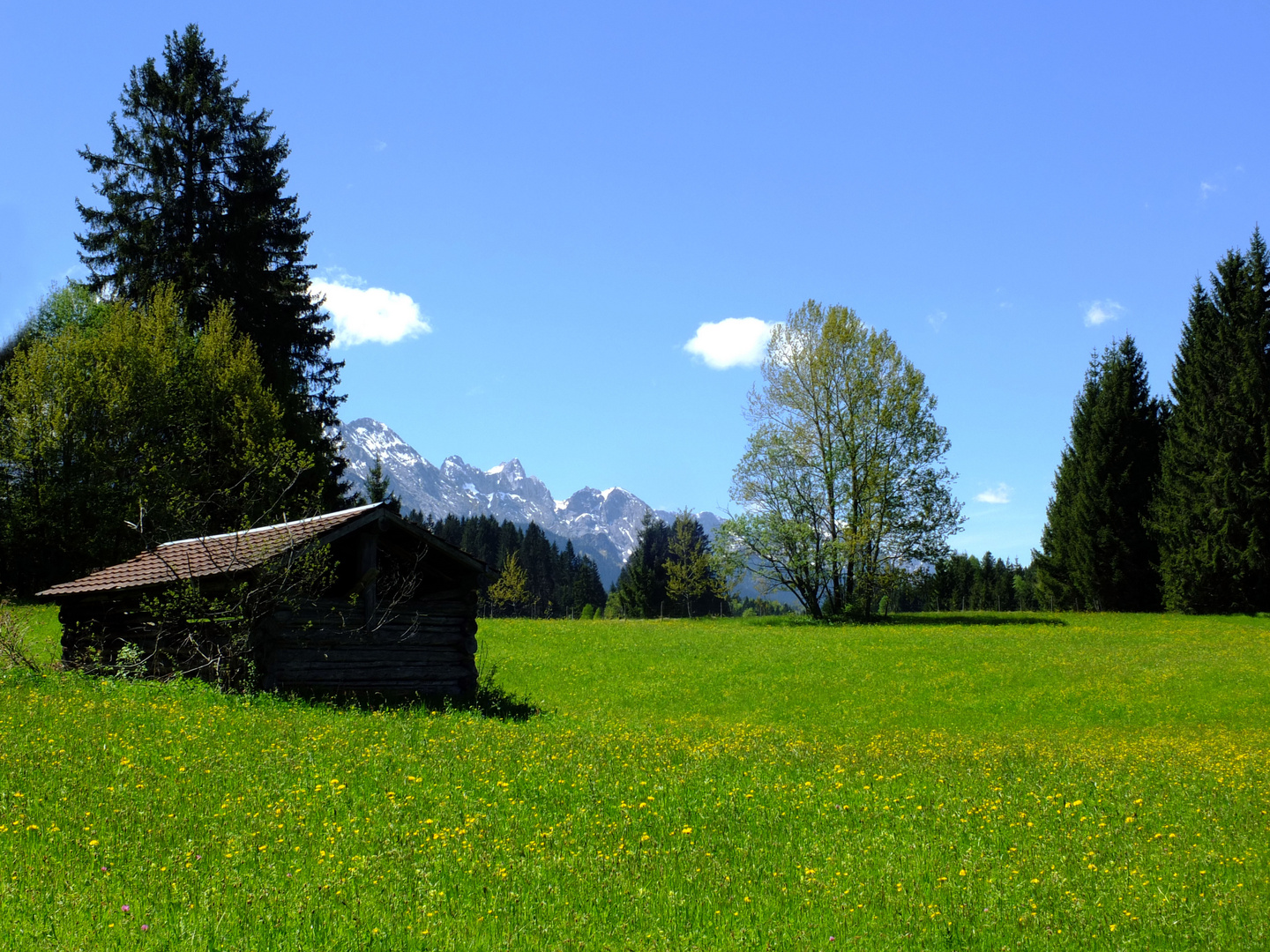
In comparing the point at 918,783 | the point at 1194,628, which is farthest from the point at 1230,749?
the point at 1194,628

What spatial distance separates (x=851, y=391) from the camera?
46.0 m

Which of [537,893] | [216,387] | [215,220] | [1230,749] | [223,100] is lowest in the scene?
[1230,749]

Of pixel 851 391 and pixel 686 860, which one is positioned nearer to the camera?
pixel 686 860

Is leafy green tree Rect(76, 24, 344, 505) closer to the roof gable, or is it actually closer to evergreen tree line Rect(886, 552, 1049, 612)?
the roof gable

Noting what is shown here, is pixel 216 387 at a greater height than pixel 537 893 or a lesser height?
greater

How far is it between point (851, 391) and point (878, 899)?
41.2 meters

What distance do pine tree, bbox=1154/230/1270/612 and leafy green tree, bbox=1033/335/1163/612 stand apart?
485 centimetres

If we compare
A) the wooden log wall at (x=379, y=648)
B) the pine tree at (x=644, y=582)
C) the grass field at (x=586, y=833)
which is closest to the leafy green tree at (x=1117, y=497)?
the grass field at (x=586, y=833)

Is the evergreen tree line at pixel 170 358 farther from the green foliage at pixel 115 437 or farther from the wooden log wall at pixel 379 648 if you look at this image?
the wooden log wall at pixel 379 648

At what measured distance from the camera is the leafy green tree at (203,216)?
42.4 m

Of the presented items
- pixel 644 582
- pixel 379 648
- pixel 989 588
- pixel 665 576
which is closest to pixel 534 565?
pixel 665 576

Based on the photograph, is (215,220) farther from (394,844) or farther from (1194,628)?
(1194,628)

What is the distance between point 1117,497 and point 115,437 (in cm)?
5755

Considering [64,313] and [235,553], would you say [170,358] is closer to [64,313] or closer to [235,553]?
[64,313]
